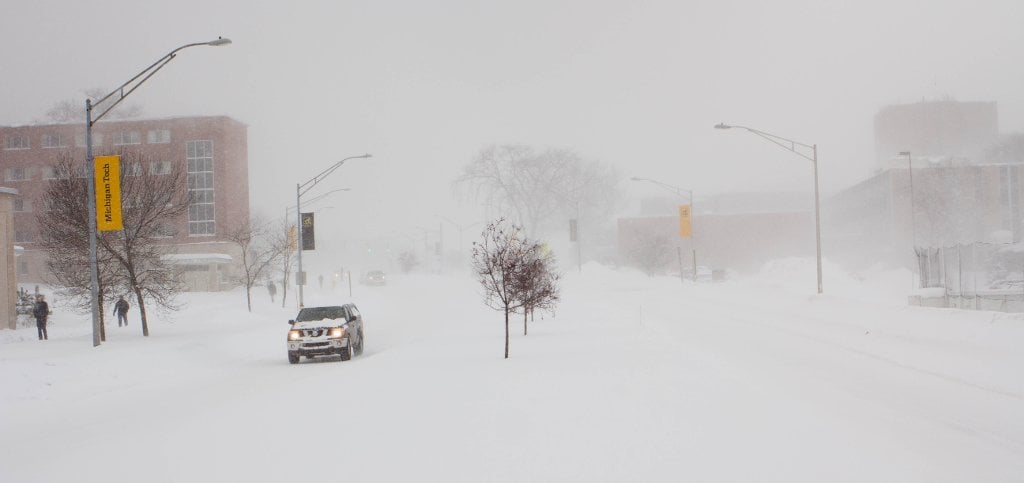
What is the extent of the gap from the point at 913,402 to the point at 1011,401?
1.33 metres

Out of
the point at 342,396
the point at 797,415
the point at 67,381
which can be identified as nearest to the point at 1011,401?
the point at 797,415

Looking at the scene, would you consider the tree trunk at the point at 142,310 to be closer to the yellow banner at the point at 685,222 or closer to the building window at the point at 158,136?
the yellow banner at the point at 685,222

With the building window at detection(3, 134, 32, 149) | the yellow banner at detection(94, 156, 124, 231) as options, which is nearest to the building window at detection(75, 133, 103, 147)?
the building window at detection(3, 134, 32, 149)

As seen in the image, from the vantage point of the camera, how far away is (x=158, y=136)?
8669 cm

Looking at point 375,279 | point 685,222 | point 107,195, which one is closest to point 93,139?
point 375,279

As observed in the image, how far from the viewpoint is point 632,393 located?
1281cm

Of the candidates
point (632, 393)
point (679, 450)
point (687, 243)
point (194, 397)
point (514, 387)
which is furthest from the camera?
point (687, 243)

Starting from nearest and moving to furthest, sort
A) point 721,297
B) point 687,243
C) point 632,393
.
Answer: point 632,393 < point 721,297 < point 687,243

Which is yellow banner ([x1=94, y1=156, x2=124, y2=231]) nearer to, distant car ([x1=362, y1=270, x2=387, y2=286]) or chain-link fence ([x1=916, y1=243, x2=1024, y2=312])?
chain-link fence ([x1=916, y1=243, x2=1024, y2=312])

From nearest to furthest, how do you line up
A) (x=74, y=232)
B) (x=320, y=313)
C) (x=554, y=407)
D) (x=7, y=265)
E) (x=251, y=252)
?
1. (x=554, y=407)
2. (x=320, y=313)
3. (x=74, y=232)
4. (x=7, y=265)
5. (x=251, y=252)

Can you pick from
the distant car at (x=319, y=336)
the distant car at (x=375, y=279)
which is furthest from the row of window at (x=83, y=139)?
the distant car at (x=319, y=336)

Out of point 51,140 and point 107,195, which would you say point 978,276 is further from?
point 51,140

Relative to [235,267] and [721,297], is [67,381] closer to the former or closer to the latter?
[721,297]

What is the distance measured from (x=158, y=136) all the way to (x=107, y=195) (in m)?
71.0
